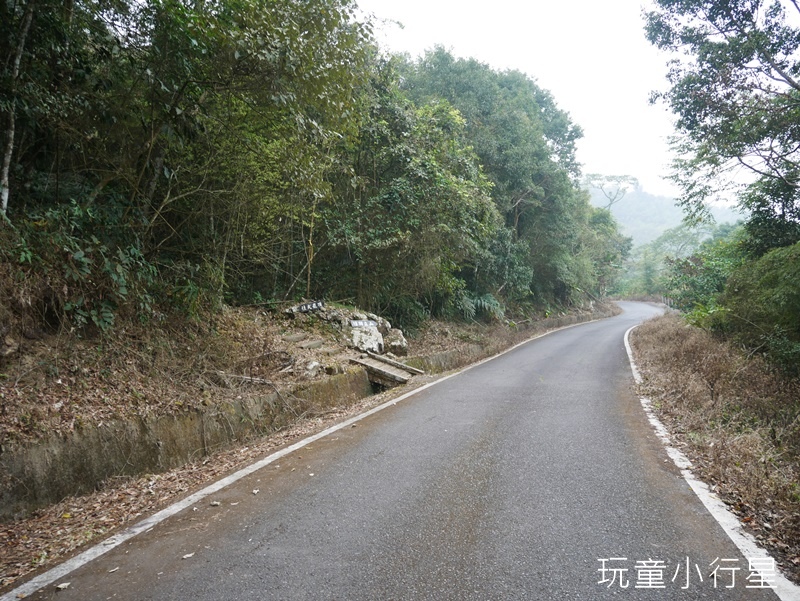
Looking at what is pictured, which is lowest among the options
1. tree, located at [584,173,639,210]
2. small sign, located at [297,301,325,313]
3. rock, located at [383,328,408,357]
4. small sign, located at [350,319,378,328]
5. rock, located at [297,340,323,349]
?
rock, located at [383,328,408,357]

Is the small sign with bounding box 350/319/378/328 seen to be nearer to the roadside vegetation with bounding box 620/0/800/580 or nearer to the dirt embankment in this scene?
the dirt embankment

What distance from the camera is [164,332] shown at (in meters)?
6.38

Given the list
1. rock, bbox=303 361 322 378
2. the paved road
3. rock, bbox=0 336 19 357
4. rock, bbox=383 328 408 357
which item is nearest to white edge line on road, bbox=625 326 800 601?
the paved road

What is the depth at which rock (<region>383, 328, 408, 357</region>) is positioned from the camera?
12.1m

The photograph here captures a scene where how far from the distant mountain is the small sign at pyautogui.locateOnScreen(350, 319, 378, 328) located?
124 m

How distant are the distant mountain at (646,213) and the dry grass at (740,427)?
Result: 124m

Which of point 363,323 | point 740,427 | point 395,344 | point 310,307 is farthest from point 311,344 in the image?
point 740,427

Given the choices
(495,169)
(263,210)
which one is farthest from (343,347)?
(495,169)

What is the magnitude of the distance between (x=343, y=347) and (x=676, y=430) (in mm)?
6552

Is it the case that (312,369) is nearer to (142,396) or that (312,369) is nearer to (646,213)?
(142,396)

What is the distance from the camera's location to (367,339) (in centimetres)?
1113

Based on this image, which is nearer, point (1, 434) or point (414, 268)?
point (1, 434)

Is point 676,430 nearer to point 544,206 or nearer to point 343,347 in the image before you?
point 343,347

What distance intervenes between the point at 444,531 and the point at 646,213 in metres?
157
